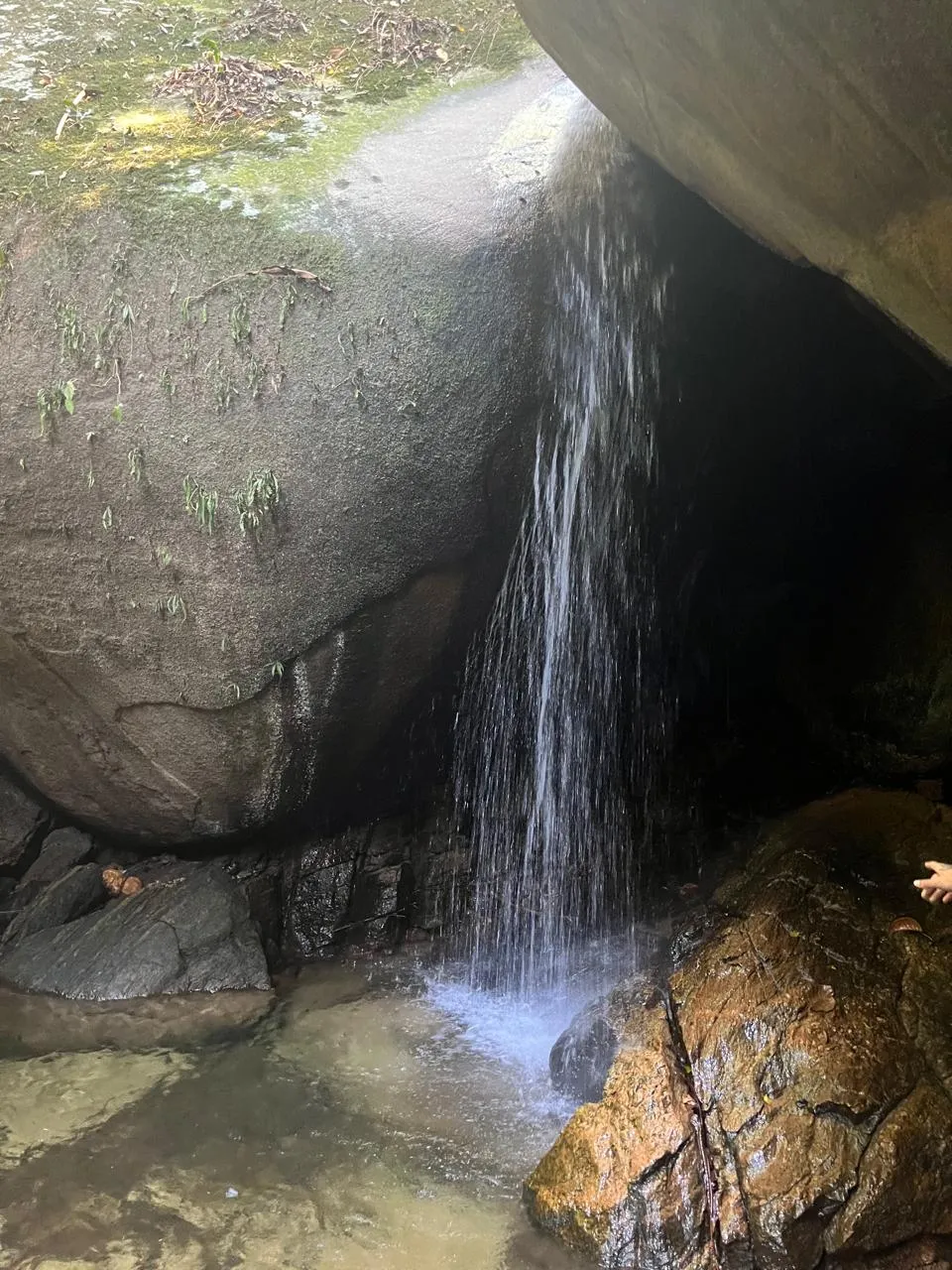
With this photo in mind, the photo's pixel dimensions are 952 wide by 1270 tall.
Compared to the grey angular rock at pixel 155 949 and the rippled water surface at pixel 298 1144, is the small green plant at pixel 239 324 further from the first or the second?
the rippled water surface at pixel 298 1144

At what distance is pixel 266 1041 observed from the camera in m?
4.88

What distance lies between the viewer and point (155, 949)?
5.54 m

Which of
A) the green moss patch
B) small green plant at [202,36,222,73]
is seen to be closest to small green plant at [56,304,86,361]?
the green moss patch

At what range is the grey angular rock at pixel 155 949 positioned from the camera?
545cm

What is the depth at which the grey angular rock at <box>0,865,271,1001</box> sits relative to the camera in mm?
5449

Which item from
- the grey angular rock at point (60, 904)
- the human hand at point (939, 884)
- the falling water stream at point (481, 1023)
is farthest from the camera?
the grey angular rock at point (60, 904)

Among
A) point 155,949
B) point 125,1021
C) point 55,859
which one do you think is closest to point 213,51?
point 55,859

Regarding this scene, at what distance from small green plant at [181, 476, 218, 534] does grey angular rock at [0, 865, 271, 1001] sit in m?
2.20

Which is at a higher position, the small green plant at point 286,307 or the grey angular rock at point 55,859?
the small green plant at point 286,307

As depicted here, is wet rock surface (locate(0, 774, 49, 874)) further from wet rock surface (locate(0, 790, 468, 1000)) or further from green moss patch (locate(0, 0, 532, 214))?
green moss patch (locate(0, 0, 532, 214))

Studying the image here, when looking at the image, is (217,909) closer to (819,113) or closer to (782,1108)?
(782,1108)

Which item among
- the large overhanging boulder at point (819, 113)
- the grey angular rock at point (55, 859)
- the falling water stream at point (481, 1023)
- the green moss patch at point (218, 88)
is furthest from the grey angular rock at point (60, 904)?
the large overhanging boulder at point (819, 113)

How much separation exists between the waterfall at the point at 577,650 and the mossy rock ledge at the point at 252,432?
0.23m

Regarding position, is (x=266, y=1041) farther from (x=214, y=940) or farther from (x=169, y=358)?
(x=169, y=358)
